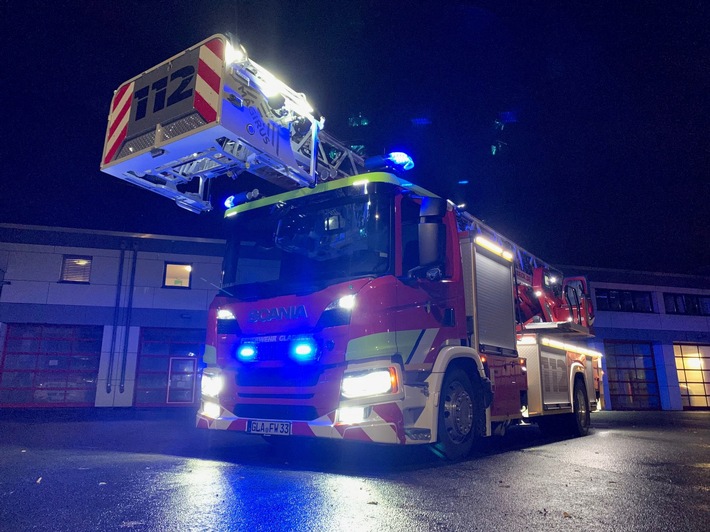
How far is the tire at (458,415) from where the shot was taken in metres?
5.07

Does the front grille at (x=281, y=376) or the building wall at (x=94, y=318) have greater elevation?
the building wall at (x=94, y=318)

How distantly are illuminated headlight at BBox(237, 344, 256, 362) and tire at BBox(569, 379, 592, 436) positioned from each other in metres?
6.54

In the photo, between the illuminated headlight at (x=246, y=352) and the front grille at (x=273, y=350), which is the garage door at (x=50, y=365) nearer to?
the illuminated headlight at (x=246, y=352)

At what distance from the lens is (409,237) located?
16.6 feet

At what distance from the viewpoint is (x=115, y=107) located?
534cm

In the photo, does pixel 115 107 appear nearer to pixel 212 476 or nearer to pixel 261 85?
pixel 261 85

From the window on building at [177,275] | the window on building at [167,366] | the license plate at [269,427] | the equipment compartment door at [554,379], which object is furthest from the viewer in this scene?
the window on building at [177,275]

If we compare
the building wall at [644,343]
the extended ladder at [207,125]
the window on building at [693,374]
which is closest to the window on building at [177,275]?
the extended ladder at [207,125]

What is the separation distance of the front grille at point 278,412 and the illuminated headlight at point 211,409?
0.26 m

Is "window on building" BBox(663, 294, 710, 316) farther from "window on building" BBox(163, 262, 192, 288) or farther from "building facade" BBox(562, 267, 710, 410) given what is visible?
"window on building" BBox(163, 262, 192, 288)

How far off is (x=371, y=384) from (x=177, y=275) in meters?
16.2

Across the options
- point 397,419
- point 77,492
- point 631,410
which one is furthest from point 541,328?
point 631,410

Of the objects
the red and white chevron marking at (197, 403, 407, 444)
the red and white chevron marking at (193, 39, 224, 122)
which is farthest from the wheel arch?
the red and white chevron marking at (193, 39, 224, 122)

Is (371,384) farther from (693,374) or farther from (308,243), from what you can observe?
(693,374)
